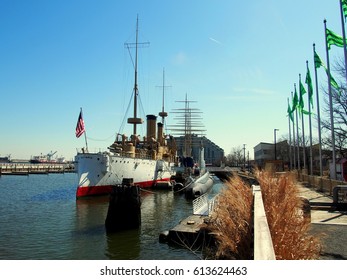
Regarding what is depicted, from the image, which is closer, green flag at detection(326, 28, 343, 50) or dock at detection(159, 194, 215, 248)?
dock at detection(159, 194, 215, 248)

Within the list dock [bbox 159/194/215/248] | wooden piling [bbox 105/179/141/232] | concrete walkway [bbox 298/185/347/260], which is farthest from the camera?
wooden piling [bbox 105/179/141/232]

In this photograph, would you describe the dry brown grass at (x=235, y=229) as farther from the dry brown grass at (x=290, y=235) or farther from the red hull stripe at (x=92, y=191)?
the red hull stripe at (x=92, y=191)

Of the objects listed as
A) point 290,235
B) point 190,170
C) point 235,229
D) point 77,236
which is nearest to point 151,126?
point 190,170

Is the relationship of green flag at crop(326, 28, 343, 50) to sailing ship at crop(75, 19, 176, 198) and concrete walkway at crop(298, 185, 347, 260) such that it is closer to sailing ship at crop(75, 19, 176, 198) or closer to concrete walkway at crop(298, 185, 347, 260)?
concrete walkway at crop(298, 185, 347, 260)

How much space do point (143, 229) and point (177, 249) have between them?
483cm

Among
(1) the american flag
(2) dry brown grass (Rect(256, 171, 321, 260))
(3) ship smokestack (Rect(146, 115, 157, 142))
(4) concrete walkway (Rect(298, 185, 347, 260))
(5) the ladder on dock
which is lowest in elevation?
(5) the ladder on dock

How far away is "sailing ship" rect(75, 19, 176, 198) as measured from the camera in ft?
105

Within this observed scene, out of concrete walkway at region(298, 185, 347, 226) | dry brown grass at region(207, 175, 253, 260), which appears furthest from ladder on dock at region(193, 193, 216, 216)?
dry brown grass at region(207, 175, 253, 260)

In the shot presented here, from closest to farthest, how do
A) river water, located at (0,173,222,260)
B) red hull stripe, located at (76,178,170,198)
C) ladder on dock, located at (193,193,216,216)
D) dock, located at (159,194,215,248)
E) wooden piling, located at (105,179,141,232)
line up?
river water, located at (0,173,222,260), dock, located at (159,194,215,248), wooden piling, located at (105,179,141,232), ladder on dock, located at (193,193,216,216), red hull stripe, located at (76,178,170,198)

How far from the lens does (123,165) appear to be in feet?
118

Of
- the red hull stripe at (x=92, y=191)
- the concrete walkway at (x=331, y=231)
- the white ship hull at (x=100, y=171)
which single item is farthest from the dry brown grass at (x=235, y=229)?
the white ship hull at (x=100, y=171)
